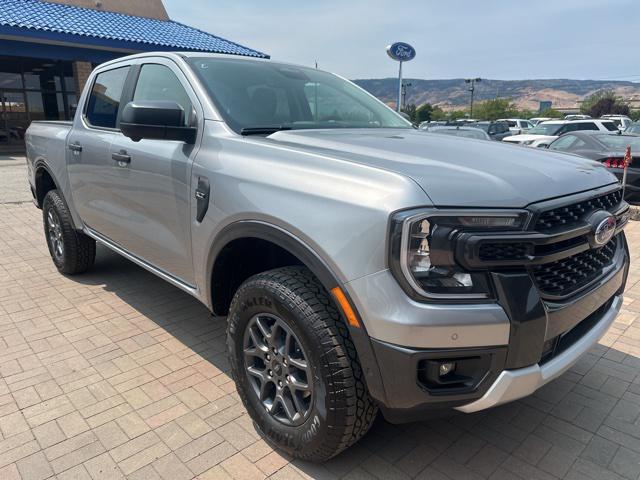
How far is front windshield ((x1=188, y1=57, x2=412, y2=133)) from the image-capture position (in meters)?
2.85

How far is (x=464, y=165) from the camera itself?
2066 millimetres

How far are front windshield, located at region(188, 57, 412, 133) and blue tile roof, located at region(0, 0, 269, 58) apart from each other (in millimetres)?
16281

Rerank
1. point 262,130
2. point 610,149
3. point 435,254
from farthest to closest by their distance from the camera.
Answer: point 610,149, point 262,130, point 435,254

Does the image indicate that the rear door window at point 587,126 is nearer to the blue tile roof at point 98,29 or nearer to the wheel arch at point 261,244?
the blue tile roof at point 98,29

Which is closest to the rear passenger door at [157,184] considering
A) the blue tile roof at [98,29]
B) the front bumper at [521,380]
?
the front bumper at [521,380]

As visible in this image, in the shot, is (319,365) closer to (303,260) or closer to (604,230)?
(303,260)

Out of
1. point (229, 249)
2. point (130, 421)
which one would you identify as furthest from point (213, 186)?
point (130, 421)

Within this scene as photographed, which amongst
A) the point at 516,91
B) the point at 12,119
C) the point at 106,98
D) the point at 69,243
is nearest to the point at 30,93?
the point at 12,119

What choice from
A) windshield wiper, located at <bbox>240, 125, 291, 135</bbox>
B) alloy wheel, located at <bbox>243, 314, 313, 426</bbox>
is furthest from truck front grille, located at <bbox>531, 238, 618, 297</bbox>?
windshield wiper, located at <bbox>240, 125, 291, 135</bbox>

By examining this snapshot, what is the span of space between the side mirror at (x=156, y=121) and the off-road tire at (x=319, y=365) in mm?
981

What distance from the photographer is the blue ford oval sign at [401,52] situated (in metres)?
23.0

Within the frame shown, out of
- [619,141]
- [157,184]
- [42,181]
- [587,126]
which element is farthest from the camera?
[587,126]

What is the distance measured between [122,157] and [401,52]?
2245cm

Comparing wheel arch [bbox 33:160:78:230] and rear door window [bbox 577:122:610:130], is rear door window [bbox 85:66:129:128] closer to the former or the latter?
wheel arch [bbox 33:160:78:230]
